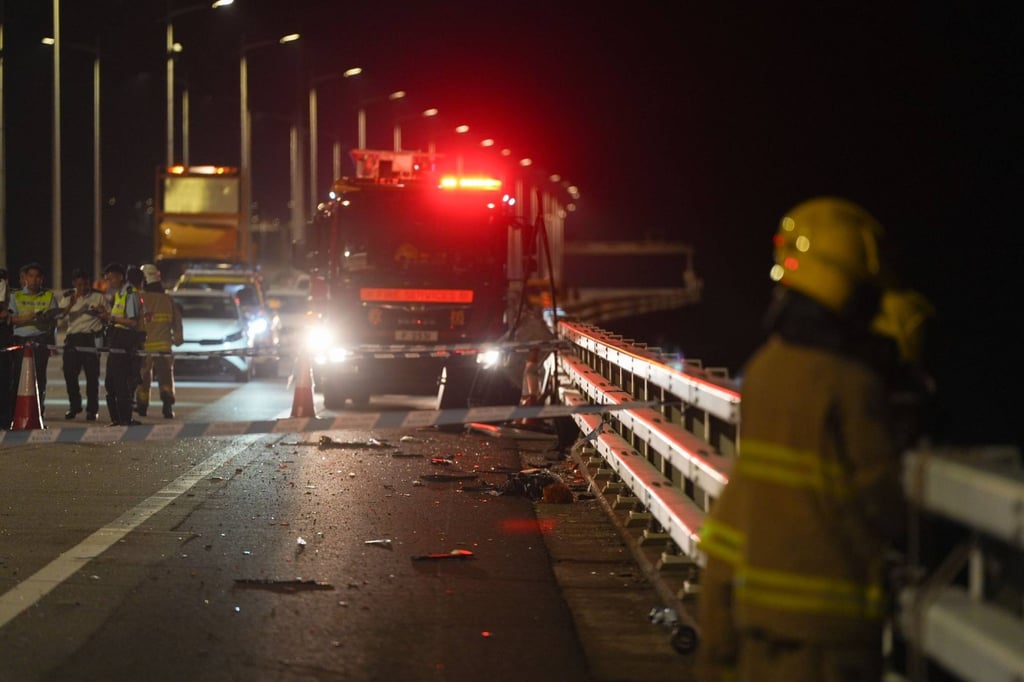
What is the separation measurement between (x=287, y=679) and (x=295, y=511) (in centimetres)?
460

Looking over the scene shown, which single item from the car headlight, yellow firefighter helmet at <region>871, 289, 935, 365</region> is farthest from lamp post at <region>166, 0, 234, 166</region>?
yellow firefighter helmet at <region>871, 289, 935, 365</region>

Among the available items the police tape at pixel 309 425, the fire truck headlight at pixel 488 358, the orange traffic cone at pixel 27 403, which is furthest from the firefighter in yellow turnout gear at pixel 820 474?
the orange traffic cone at pixel 27 403

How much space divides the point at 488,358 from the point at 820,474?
1380 centimetres

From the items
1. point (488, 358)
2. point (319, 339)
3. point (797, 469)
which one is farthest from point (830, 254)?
point (319, 339)

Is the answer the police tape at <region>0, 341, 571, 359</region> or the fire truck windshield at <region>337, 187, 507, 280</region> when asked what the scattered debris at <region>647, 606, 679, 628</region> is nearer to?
the police tape at <region>0, 341, 571, 359</region>

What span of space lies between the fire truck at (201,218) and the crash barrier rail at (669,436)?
23974 millimetres

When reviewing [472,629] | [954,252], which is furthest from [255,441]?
[954,252]

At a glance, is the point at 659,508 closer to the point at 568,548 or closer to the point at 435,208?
the point at 568,548

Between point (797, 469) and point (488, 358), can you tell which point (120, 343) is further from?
point (797, 469)

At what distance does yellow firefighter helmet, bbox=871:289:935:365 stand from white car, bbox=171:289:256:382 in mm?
21352

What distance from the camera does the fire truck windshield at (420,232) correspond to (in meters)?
19.8

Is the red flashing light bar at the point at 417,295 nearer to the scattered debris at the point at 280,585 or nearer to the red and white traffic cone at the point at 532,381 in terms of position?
the red and white traffic cone at the point at 532,381

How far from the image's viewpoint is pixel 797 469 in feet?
12.2

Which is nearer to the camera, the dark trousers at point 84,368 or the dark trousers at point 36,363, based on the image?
the dark trousers at point 36,363
